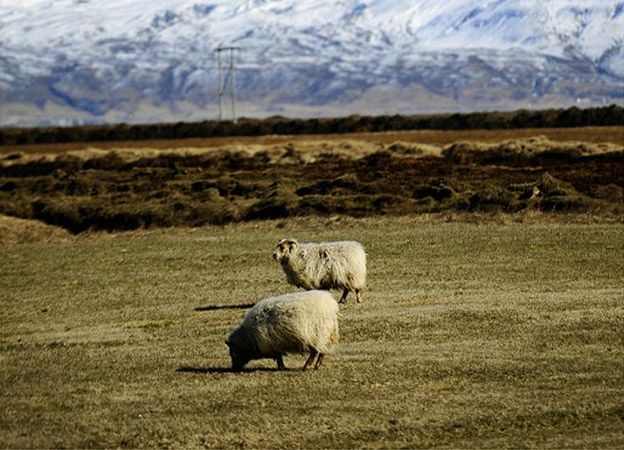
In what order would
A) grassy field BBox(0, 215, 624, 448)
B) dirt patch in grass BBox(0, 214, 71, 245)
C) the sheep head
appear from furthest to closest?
dirt patch in grass BBox(0, 214, 71, 245) < the sheep head < grassy field BBox(0, 215, 624, 448)

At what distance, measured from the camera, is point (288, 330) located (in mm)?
18172

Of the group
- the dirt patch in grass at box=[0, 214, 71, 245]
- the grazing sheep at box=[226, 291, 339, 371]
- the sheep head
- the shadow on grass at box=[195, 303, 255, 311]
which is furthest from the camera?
the dirt patch in grass at box=[0, 214, 71, 245]

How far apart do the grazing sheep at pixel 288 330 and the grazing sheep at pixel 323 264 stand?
494 centimetres

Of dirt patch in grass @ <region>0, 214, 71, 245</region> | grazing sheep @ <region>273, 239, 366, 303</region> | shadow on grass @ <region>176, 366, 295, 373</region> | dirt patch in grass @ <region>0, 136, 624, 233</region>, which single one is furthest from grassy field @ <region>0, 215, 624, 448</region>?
dirt patch in grass @ <region>0, 214, 71, 245</region>

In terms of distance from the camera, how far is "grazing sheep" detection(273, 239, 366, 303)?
2383 centimetres

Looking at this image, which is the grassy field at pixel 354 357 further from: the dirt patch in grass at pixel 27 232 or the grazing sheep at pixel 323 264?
the dirt patch in grass at pixel 27 232

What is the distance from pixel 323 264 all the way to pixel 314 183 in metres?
30.0

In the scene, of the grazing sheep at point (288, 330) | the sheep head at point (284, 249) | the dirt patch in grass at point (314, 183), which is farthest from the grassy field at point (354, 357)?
the dirt patch in grass at point (314, 183)

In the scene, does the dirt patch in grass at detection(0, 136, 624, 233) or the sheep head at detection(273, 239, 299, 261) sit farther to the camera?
the dirt patch in grass at detection(0, 136, 624, 233)

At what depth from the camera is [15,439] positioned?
15.8 m

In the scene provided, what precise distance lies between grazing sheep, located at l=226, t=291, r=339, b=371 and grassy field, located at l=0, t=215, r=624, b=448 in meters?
0.36

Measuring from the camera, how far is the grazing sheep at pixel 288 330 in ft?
59.5

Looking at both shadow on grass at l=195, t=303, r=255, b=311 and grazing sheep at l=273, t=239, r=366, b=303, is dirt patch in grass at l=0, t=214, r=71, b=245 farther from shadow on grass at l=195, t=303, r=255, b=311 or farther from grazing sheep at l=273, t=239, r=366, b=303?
grazing sheep at l=273, t=239, r=366, b=303

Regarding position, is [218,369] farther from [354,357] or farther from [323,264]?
[323,264]
